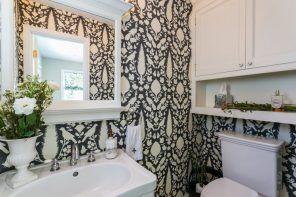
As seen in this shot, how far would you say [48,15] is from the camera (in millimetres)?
992

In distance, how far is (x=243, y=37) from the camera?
50.3 inches

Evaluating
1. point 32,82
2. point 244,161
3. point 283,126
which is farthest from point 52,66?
point 283,126

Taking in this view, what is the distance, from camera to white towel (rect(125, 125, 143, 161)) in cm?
129

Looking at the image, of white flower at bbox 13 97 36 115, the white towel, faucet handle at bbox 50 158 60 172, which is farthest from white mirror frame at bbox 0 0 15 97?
the white towel

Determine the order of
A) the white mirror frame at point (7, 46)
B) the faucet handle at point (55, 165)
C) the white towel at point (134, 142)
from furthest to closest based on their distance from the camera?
the white towel at point (134, 142)
the faucet handle at point (55, 165)
the white mirror frame at point (7, 46)

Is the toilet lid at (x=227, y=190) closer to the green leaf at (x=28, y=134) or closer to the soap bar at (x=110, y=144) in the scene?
the soap bar at (x=110, y=144)

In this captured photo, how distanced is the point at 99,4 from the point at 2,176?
1119 millimetres

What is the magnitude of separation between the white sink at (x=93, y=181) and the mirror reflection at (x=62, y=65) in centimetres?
42

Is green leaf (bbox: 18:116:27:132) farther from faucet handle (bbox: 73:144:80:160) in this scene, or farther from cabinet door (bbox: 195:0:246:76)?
cabinet door (bbox: 195:0:246:76)

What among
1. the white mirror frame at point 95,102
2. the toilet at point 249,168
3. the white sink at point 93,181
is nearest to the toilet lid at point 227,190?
the toilet at point 249,168

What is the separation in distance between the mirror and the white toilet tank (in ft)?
3.81

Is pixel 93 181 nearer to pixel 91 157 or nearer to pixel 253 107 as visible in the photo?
pixel 91 157

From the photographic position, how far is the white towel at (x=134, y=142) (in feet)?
4.22

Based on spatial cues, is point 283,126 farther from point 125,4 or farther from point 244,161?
point 125,4
